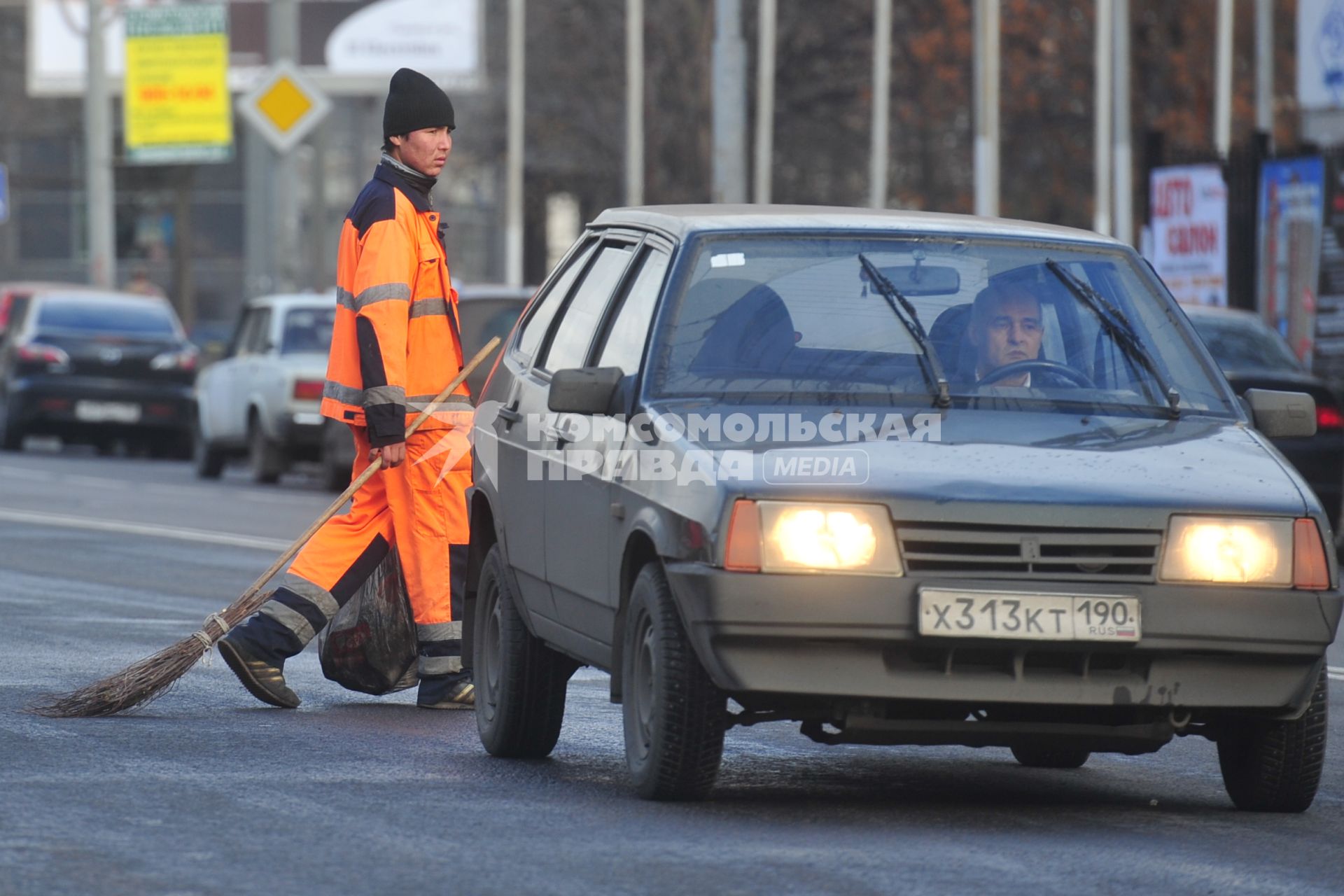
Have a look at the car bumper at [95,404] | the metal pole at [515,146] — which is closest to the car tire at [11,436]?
the car bumper at [95,404]

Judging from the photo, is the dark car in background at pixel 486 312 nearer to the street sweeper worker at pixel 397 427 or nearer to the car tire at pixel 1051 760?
the street sweeper worker at pixel 397 427

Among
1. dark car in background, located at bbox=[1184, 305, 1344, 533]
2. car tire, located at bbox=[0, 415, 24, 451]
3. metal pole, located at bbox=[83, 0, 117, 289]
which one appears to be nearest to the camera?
dark car in background, located at bbox=[1184, 305, 1344, 533]

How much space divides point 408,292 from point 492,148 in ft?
127

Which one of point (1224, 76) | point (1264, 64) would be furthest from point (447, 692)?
point (1224, 76)

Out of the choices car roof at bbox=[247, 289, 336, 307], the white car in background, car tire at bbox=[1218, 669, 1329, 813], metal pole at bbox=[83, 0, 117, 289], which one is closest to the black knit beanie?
car tire at bbox=[1218, 669, 1329, 813]

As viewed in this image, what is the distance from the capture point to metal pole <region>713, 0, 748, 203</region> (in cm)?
2669

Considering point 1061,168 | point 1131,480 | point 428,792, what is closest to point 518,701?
point 428,792

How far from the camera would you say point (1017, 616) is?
6121mm

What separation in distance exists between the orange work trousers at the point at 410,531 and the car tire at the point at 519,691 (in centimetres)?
77

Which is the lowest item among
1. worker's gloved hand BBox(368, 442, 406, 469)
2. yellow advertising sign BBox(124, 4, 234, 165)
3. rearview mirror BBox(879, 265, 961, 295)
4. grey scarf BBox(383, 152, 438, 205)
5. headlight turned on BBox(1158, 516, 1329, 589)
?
headlight turned on BBox(1158, 516, 1329, 589)

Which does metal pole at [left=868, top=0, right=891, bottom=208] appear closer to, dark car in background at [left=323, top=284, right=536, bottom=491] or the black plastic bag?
dark car in background at [left=323, top=284, right=536, bottom=491]

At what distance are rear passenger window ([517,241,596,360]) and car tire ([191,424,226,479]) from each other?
54.2 feet

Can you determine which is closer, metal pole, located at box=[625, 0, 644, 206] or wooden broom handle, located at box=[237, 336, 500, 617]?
wooden broom handle, located at box=[237, 336, 500, 617]

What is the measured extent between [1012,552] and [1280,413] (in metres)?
1.36
